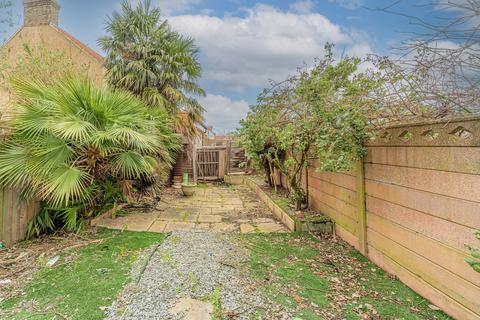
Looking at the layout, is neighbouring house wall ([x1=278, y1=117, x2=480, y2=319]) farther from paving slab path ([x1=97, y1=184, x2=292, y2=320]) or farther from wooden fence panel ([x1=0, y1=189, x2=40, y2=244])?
wooden fence panel ([x1=0, y1=189, x2=40, y2=244])

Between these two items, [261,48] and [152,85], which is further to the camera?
[152,85]

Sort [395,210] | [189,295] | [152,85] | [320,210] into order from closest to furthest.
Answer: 1. [189,295]
2. [395,210]
3. [320,210]
4. [152,85]

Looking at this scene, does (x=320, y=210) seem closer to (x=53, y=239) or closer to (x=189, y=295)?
(x=189, y=295)

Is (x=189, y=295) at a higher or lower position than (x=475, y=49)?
lower

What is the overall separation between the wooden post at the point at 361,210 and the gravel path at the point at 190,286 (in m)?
1.48

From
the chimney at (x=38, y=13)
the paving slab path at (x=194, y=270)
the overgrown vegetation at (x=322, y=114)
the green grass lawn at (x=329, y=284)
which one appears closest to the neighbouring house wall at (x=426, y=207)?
the green grass lawn at (x=329, y=284)

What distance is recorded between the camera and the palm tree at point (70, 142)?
11.4ft

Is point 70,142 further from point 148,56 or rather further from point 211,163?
point 211,163

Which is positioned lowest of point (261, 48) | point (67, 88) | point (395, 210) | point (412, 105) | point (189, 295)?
point (189, 295)

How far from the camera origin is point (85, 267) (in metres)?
2.89

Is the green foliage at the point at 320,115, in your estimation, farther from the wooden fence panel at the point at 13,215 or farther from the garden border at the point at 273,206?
the wooden fence panel at the point at 13,215

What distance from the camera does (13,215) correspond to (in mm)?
3592

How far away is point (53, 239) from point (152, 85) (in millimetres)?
5642

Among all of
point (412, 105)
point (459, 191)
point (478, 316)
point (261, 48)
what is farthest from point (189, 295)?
point (261, 48)
